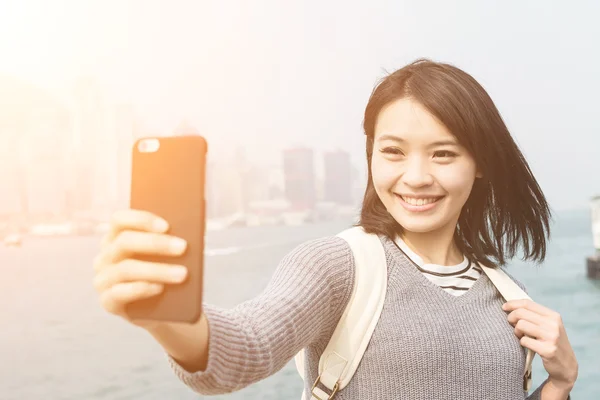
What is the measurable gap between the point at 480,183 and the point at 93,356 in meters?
7.89

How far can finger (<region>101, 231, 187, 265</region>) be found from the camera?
0.50 metres

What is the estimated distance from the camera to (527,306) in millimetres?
965

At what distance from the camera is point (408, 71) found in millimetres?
973

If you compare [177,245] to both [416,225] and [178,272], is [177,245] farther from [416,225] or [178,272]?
[416,225]

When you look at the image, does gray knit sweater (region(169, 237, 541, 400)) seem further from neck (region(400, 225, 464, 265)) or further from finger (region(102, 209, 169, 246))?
finger (region(102, 209, 169, 246))

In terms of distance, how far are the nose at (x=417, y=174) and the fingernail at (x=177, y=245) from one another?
1.64ft

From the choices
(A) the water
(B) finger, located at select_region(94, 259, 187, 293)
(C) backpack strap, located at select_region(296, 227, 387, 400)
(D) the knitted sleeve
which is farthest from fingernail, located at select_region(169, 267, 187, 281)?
(A) the water

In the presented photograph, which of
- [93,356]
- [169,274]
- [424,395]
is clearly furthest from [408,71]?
[93,356]

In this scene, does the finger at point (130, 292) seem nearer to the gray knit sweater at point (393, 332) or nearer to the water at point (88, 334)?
the gray knit sweater at point (393, 332)

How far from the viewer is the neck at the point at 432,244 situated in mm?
1003

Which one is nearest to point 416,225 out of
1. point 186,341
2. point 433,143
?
point 433,143

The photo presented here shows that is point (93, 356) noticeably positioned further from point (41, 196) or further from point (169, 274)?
point (169, 274)

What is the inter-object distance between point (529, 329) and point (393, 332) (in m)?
0.26

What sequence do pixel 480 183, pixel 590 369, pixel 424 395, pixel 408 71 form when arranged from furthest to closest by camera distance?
1. pixel 590 369
2. pixel 480 183
3. pixel 408 71
4. pixel 424 395
